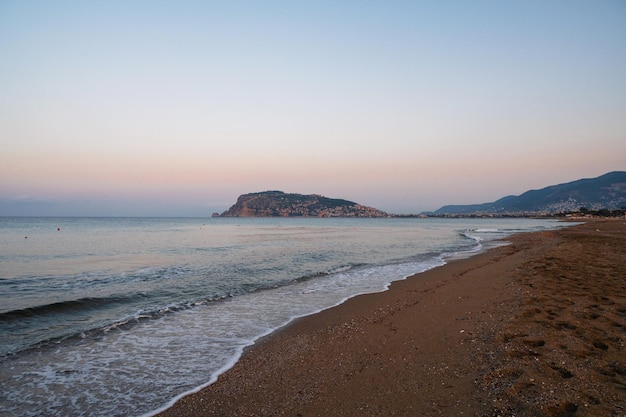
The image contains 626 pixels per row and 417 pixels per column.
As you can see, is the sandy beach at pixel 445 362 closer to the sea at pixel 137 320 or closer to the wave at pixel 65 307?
the sea at pixel 137 320

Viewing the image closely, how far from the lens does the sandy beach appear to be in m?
4.60

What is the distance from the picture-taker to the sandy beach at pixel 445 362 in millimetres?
4598

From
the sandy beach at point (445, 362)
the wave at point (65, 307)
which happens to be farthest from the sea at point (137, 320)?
the sandy beach at point (445, 362)

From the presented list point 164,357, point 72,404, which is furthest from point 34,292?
point 72,404

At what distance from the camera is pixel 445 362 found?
20.0 feet

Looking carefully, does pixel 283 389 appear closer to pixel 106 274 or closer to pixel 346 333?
pixel 346 333

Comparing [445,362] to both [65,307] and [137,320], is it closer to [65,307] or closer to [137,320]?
[137,320]

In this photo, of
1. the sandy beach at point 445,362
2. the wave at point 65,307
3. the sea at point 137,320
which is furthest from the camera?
the wave at point 65,307

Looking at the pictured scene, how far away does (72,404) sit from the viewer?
5.59m

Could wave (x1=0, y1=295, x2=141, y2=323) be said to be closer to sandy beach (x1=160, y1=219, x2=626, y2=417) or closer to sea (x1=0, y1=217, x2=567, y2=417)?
sea (x1=0, y1=217, x2=567, y2=417)

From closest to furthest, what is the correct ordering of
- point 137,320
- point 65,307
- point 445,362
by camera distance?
point 445,362 → point 137,320 → point 65,307

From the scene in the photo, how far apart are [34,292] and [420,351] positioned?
1496 centimetres

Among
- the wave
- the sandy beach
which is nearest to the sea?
the wave

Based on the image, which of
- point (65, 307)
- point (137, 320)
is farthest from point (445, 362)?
point (65, 307)
